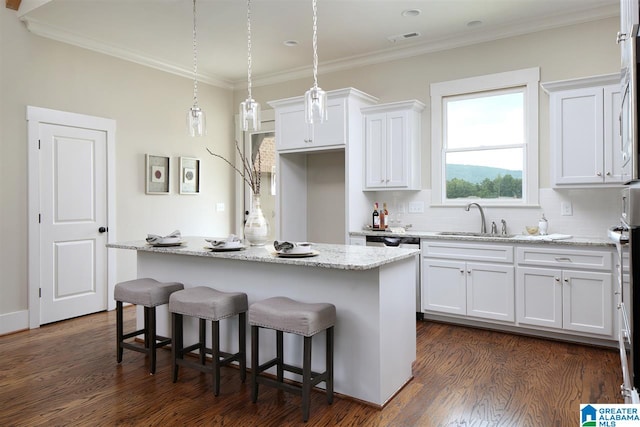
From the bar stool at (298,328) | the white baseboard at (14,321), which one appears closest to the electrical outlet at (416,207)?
the bar stool at (298,328)

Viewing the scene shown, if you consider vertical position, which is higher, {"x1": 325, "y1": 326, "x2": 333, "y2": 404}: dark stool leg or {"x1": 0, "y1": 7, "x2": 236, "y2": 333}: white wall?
{"x1": 0, "y1": 7, "x2": 236, "y2": 333}: white wall

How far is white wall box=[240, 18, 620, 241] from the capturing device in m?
3.94

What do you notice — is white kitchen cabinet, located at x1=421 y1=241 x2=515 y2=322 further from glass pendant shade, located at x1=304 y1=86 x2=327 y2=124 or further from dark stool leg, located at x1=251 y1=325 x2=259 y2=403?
dark stool leg, located at x1=251 y1=325 x2=259 y2=403

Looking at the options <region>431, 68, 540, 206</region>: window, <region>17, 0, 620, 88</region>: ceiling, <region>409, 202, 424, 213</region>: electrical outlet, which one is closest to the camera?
<region>17, 0, 620, 88</region>: ceiling

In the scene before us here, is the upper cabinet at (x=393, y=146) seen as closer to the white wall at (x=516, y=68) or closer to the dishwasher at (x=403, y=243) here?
the white wall at (x=516, y=68)

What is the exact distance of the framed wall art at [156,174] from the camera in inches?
211

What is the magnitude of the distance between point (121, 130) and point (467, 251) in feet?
13.3

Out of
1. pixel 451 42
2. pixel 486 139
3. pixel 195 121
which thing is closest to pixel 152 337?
pixel 195 121

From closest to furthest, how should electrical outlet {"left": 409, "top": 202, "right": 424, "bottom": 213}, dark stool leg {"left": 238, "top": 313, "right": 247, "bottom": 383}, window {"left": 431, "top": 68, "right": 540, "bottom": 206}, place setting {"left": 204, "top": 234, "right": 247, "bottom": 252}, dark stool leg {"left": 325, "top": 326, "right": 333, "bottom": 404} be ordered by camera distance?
dark stool leg {"left": 325, "top": 326, "right": 333, "bottom": 404}
dark stool leg {"left": 238, "top": 313, "right": 247, "bottom": 383}
place setting {"left": 204, "top": 234, "right": 247, "bottom": 252}
window {"left": 431, "top": 68, "right": 540, "bottom": 206}
electrical outlet {"left": 409, "top": 202, "right": 424, "bottom": 213}

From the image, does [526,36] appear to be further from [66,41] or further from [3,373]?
[3,373]

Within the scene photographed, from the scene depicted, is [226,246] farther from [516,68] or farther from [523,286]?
[516,68]

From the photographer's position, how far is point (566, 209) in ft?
13.4

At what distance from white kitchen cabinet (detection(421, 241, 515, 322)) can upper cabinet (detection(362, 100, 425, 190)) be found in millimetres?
838

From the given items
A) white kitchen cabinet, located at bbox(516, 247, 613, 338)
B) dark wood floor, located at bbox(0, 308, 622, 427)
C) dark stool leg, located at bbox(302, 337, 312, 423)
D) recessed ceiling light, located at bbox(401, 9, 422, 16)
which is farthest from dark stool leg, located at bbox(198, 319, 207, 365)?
recessed ceiling light, located at bbox(401, 9, 422, 16)
